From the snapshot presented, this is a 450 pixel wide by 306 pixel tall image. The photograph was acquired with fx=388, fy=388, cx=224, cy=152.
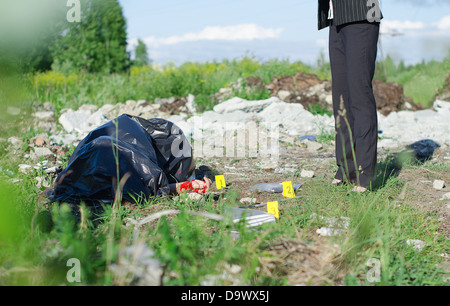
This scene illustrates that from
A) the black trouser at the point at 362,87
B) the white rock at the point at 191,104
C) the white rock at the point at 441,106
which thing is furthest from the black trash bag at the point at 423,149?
the white rock at the point at 191,104

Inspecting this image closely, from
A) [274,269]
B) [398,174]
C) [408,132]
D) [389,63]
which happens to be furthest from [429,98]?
[274,269]

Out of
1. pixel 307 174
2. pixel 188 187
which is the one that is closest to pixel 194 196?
pixel 188 187

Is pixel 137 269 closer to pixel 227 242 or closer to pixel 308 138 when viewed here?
pixel 227 242

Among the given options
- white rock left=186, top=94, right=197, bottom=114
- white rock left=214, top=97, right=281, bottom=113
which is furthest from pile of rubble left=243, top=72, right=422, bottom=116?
white rock left=186, top=94, right=197, bottom=114

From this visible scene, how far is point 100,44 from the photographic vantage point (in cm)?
1461

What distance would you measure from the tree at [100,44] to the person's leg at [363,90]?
11.8 meters

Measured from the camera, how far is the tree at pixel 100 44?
541 inches

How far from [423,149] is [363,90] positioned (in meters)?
2.44

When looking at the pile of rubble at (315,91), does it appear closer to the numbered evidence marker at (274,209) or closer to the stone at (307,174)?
the stone at (307,174)

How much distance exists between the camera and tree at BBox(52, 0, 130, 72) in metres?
13.7

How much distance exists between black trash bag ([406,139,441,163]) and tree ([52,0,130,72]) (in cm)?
1088

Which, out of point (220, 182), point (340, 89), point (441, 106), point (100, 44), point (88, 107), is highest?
point (100, 44)

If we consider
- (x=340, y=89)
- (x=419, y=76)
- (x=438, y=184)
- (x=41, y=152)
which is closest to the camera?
(x=340, y=89)

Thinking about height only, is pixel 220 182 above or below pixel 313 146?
above
